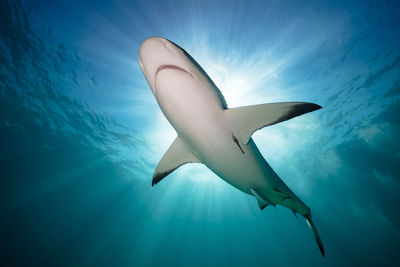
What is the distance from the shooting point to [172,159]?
3102 mm

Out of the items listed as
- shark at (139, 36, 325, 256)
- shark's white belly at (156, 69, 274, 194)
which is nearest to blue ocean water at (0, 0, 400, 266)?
shark's white belly at (156, 69, 274, 194)

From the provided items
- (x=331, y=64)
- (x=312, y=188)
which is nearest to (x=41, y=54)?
(x=331, y=64)

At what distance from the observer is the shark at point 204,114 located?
1.60m

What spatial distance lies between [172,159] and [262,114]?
1831 millimetres

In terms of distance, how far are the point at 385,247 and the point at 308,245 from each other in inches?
615

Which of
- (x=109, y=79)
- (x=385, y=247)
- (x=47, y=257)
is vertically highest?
(x=109, y=79)

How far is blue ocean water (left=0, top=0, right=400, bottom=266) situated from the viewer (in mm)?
8289

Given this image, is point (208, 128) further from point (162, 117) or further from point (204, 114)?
point (162, 117)

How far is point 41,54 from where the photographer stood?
10.6 metres

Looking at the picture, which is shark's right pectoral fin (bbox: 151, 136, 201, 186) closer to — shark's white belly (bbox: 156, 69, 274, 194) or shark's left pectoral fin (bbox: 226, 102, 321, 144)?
shark's white belly (bbox: 156, 69, 274, 194)

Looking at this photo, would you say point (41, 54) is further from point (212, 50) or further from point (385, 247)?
point (385, 247)

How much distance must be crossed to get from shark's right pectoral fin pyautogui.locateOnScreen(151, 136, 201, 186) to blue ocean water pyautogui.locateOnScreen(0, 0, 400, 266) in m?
4.68

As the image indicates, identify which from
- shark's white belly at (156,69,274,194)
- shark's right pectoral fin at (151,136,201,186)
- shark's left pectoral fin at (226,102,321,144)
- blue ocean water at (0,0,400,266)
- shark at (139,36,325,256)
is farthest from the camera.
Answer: blue ocean water at (0,0,400,266)

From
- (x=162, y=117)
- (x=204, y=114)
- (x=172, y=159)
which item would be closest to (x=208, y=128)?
(x=204, y=114)
